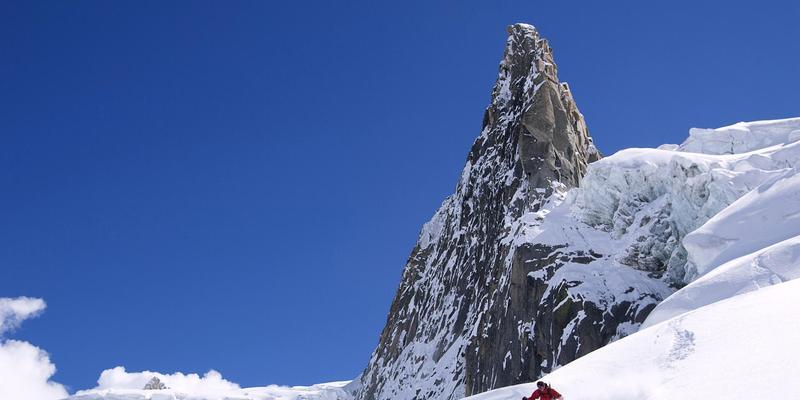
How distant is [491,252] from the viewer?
76.4 meters

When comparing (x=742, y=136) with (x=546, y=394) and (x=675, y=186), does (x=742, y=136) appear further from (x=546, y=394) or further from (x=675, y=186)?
(x=546, y=394)

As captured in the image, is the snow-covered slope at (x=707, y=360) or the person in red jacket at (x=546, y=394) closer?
the snow-covered slope at (x=707, y=360)

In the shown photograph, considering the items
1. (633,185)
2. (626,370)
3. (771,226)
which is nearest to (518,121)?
(633,185)

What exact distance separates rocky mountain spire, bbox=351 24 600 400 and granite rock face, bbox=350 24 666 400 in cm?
14

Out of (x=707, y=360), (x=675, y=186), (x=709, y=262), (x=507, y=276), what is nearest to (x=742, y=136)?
(x=675, y=186)

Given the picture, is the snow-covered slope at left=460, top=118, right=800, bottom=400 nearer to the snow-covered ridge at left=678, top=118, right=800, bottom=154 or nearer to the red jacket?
the snow-covered ridge at left=678, top=118, right=800, bottom=154

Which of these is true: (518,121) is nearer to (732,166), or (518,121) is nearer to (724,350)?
(732,166)

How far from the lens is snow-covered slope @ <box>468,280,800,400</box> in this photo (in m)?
14.2

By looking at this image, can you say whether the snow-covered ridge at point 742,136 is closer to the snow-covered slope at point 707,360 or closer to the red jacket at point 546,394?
the snow-covered slope at point 707,360

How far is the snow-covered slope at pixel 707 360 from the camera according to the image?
14.2m

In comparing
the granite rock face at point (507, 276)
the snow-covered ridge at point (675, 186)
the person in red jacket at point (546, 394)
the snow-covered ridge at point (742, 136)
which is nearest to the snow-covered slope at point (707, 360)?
the person in red jacket at point (546, 394)

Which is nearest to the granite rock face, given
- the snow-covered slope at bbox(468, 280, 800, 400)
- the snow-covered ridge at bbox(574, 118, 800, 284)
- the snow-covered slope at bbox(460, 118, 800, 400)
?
the snow-covered ridge at bbox(574, 118, 800, 284)

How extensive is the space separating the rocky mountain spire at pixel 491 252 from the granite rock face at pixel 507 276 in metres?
0.14

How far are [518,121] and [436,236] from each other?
3181 centimetres
